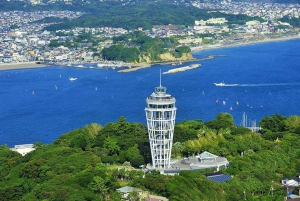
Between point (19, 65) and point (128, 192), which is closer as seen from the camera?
point (128, 192)

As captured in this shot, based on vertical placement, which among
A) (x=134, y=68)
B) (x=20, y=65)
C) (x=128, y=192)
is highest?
(x=128, y=192)

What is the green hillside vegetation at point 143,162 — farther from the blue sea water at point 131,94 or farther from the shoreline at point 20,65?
the shoreline at point 20,65

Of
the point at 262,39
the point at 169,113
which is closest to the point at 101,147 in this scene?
the point at 169,113

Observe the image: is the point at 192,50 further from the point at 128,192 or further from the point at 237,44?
the point at 128,192

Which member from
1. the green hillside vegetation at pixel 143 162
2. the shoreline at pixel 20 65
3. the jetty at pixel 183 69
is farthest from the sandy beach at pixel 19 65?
the green hillside vegetation at pixel 143 162

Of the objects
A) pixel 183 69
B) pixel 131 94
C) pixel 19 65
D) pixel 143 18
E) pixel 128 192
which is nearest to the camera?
pixel 128 192

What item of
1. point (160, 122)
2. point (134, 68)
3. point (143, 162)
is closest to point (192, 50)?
point (134, 68)

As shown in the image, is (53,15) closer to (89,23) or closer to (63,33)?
(89,23)
